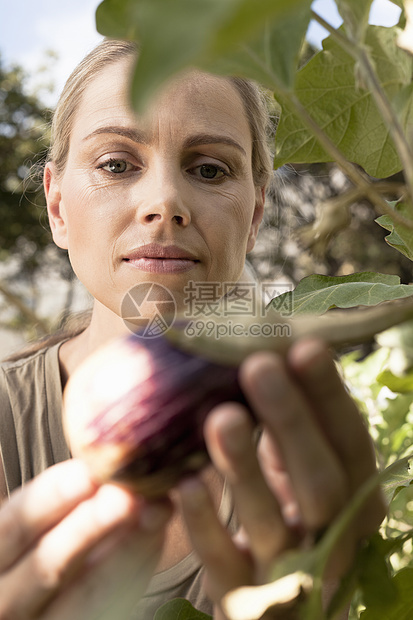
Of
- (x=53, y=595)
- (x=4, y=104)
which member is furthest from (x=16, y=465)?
(x=4, y=104)

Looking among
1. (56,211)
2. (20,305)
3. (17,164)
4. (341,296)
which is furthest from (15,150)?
(341,296)

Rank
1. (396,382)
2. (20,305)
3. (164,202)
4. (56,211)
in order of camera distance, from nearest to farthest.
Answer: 1. (396,382)
2. (164,202)
3. (56,211)
4. (20,305)

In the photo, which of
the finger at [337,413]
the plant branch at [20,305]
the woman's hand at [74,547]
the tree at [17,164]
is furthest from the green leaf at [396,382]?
the tree at [17,164]

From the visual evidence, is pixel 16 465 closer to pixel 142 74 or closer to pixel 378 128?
pixel 378 128

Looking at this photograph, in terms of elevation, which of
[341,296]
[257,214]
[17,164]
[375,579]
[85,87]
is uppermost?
[17,164]

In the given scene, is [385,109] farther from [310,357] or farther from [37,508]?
[37,508]

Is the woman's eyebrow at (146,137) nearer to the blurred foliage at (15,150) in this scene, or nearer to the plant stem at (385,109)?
the plant stem at (385,109)

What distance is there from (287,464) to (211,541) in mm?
66

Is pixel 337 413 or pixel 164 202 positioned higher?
pixel 164 202

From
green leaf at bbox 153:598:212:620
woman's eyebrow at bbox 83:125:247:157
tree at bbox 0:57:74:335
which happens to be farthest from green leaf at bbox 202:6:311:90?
tree at bbox 0:57:74:335

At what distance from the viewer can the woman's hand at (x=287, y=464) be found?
0.27m

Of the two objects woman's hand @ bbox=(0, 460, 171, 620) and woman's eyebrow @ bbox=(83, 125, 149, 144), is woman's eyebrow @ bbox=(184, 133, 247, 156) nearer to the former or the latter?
woman's eyebrow @ bbox=(83, 125, 149, 144)

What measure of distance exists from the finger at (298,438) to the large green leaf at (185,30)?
0.13 metres

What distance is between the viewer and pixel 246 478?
0.94ft
